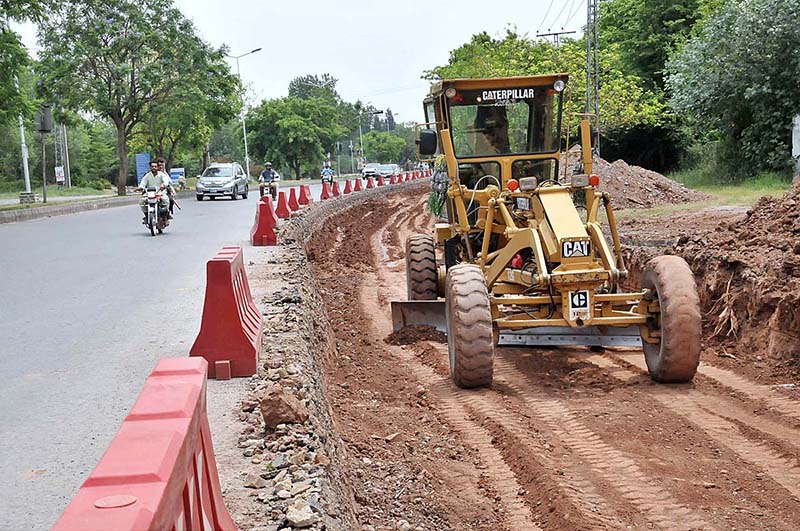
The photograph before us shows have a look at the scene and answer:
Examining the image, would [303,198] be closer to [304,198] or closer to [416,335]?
[304,198]

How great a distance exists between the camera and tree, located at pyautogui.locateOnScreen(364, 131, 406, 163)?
13462 cm

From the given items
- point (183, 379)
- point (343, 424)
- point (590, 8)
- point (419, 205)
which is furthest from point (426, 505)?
point (419, 205)

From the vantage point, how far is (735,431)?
6.67 metres

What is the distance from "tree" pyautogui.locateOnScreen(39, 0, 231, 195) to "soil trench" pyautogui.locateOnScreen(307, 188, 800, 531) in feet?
113

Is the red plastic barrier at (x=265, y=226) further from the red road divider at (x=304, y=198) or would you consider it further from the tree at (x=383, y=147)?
the tree at (x=383, y=147)

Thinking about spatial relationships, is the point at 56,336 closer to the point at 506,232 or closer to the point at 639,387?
the point at 506,232

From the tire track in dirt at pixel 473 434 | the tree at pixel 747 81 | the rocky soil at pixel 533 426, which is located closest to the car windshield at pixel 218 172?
the tree at pixel 747 81

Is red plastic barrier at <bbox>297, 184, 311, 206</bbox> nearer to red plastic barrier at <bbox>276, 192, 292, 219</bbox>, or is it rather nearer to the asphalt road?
red plastic barrier at <bbox>276, 192, 292, 219</bbox>

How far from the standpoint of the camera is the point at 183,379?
321cm

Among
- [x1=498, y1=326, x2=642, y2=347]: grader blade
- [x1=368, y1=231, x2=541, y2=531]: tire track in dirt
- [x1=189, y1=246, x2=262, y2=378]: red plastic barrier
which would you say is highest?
[x1=189, y1=246, x2=262, y2=378]: red plastic barrier

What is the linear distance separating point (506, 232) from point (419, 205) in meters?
24.9

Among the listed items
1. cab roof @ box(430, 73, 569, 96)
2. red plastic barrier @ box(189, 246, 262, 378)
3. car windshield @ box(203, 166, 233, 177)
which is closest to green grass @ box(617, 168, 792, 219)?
cab roof @ box(430, 73, 569, 96)

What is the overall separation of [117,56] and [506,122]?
35114 mm

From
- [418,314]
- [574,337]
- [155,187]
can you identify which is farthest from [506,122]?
[155,187]
